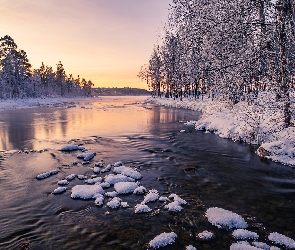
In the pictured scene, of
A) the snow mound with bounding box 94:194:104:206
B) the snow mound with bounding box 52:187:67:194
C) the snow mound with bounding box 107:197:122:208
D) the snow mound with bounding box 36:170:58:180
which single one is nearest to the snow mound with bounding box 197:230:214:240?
the snow mound with bounding box 107:197:122:208

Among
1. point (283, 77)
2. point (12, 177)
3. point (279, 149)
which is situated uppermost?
point (283, 77)

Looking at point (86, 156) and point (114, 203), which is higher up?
point (86, 156)

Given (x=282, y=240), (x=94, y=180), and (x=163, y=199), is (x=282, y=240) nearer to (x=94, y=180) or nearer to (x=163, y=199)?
(x=163, y=199)

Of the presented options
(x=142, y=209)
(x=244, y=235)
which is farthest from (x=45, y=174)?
(x=244, y=235)

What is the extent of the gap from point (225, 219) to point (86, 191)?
383 cm

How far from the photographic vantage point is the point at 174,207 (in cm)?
586

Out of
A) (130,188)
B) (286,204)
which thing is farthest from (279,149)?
(130,188)

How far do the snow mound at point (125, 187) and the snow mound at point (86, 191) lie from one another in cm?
49

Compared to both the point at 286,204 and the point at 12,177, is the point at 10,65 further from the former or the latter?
the point at 286,204

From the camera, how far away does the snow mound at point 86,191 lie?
6570 millimetres

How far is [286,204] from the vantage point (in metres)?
6.05

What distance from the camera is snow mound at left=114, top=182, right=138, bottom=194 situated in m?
6.90

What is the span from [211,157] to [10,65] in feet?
206

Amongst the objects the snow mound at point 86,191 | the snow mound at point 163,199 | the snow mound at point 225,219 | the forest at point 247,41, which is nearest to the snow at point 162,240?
the snow mound at point 225,219
